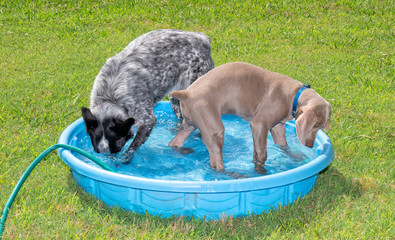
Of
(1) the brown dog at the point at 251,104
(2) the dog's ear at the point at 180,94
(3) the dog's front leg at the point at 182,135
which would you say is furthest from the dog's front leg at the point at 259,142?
(3) the dog's front leg at the point at 182,135

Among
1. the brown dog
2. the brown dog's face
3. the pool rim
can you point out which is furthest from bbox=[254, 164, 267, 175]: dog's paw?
the pool rim

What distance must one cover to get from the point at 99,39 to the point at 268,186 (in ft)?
24.3

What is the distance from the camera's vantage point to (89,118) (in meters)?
5.03

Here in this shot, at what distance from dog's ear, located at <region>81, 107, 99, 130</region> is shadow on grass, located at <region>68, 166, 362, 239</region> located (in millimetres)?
648

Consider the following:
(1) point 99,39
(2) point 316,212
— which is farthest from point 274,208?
(1) point 99,39

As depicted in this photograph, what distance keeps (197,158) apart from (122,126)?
1177 millimetres

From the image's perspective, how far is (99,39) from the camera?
1067 centimetres

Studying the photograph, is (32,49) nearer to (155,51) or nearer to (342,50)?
(155,51)

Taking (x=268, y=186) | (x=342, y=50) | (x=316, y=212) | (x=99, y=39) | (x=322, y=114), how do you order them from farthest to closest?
(x=99, y=39) < (x=342, y=50) < (x=322, y=114) < (x=316, y=212) < (x=268, y=186)

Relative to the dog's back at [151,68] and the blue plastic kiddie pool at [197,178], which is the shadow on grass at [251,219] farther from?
the dog's back at [151,68]

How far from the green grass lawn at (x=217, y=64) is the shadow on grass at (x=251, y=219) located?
1cm

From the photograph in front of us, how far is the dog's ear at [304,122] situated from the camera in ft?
15.6

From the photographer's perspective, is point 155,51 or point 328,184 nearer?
point 328,184

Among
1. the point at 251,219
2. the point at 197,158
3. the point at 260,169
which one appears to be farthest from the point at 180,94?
the point at 251,219
